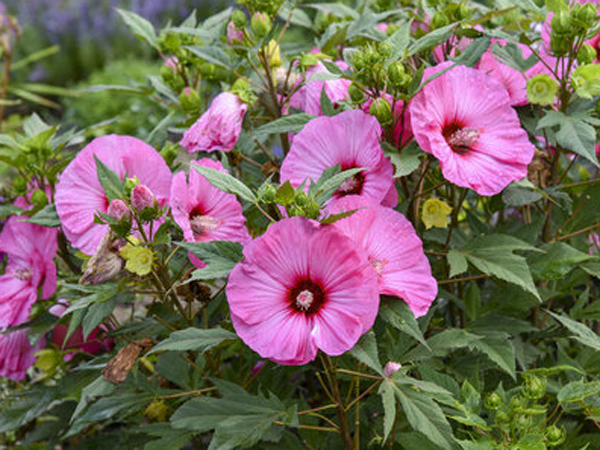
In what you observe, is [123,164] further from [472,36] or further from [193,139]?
[472,36]

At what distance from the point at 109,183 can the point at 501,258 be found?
0.56 metres

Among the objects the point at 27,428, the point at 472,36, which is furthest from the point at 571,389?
the point at 27,428

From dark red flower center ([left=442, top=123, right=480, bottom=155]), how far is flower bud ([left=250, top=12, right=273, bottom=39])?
0.33 meters

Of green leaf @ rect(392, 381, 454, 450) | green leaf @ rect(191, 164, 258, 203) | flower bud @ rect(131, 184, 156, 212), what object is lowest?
green leaf @ rect(392, 381, 454, 450)

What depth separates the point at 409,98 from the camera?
37.1 inches

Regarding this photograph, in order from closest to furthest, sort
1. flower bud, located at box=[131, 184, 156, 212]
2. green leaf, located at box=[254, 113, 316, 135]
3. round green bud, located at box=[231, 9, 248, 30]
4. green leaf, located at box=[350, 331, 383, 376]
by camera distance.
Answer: green leaf, located at box=[350, 331, 383, 376] → flower bud, located at box=[131, 184, 156, 212] → green leaf, located at box=[254, 113, 316, 135] → round green bud, located at box=[231, 9, 248, 30]

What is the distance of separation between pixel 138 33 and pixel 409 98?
68 centimetres

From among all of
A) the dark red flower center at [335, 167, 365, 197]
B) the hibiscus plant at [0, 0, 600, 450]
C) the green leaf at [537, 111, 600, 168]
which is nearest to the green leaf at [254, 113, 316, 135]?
the hibiscus plant at [0, 0, 600, 450]

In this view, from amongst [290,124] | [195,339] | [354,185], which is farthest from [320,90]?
[195,339]

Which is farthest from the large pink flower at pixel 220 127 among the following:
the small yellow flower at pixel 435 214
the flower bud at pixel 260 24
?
the small yellow flower at pixel 435 214

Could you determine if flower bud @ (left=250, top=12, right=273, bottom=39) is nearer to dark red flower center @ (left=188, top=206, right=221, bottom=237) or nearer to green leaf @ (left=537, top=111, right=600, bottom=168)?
dark red flower center @ (left=188, top=206, right=221, bottom=237)

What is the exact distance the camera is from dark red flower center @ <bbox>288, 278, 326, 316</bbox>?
2.88 ft

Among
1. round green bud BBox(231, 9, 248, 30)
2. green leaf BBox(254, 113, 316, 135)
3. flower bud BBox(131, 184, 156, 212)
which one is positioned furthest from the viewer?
round green bud BBox(231, 9, 248, 30)

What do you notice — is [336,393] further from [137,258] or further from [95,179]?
[95,179]
